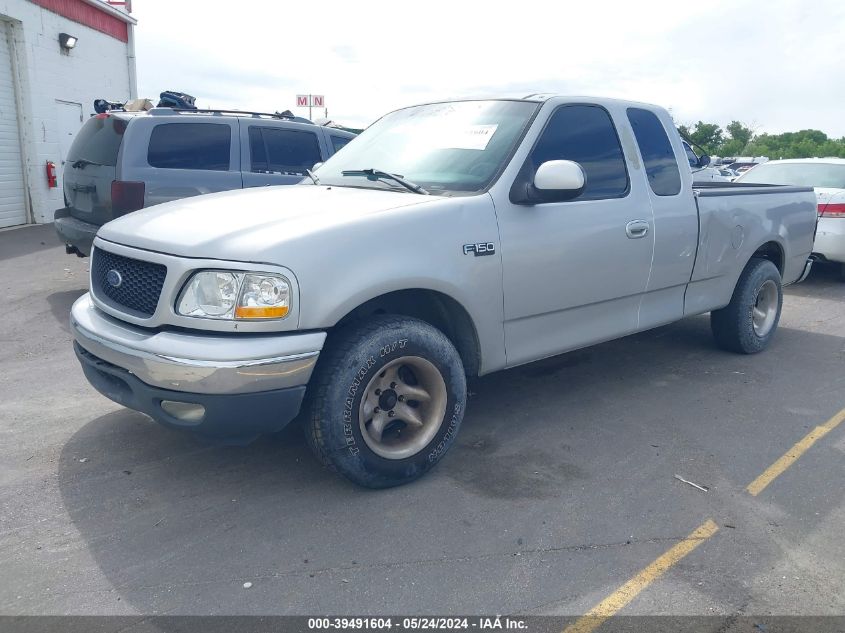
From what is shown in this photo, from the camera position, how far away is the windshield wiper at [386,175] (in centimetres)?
395

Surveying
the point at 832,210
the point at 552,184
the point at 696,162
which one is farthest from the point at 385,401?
the point at 832,210

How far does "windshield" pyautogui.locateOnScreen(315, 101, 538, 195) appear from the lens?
13.3 ft

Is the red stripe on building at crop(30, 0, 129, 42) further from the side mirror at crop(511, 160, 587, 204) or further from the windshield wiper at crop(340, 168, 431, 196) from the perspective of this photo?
the side mirror at crop(511, 160, 587, 204)

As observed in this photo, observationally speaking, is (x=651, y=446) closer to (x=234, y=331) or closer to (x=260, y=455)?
(x=260, y=455)

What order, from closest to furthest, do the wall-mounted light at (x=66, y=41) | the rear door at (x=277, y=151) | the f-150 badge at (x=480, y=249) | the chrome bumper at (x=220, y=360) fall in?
the chrome bumper at (x=220, y=360)
the f-150 badge at (x=480, y=249)
the rear door at (x=277, y=151)
the wall-mounted light at (x=66, y=41)

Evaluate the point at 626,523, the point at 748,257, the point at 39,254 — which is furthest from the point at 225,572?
the point at 39,254

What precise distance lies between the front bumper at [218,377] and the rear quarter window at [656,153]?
9.29 ft

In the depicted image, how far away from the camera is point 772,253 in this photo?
6.35 metres

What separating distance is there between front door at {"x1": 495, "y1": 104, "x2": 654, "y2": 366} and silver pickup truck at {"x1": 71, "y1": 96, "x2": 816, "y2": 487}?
0.01 meters

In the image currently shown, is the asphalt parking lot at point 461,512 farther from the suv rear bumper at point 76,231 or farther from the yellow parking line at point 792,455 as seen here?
the suv rear bumper at point 76,231

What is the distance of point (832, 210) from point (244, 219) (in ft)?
27.5

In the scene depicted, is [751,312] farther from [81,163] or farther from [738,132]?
[738,132]

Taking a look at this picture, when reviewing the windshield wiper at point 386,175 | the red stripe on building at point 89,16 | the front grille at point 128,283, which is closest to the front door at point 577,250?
the windshield wiper at point 386,175

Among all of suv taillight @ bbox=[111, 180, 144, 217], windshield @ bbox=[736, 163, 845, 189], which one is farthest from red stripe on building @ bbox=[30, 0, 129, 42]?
windshield @ bbox=[736, 163, 845, 189]
